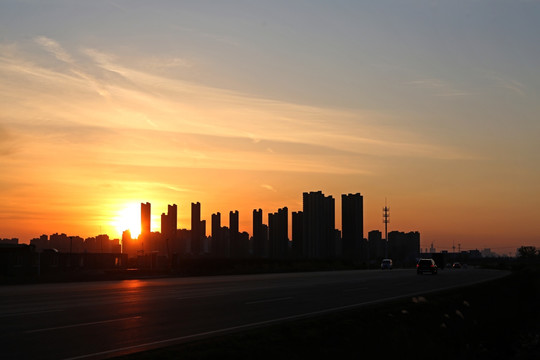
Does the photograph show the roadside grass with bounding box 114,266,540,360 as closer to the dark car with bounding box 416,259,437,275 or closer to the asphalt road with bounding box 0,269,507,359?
the asphalt road with bounding box 0,269,507,359

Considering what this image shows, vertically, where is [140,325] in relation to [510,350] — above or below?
above

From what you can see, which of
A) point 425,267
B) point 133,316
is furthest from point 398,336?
point 425,267

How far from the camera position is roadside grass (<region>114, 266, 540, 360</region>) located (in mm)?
13852

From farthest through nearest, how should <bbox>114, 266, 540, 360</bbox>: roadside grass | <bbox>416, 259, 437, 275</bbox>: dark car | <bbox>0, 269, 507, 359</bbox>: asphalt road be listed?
1. <bbox>416, 259, 437, 275</bbox>: dark car
2. <bbox>114, 266, 540, 360</bbox>: roadside grass
3. <bbox>0, 269, 507, 359</bbox>: asphalt road

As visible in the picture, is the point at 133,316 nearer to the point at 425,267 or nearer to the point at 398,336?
the point at 398,336

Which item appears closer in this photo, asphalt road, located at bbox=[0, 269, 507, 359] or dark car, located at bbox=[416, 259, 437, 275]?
asphalt road, located at bbox=[0, 269, 507, 359]

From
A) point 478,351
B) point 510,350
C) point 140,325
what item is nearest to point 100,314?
point 140,325

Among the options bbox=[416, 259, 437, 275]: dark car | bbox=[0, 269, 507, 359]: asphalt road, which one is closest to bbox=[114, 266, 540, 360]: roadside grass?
bbox=[0, 269, 507, 359]: asphalt road

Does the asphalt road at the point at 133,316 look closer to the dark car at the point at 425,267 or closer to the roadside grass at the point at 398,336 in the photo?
the roadside grass at the point at 398,336

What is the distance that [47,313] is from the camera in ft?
64.0

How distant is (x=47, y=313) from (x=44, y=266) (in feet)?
183

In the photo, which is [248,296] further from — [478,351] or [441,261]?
[441,261]

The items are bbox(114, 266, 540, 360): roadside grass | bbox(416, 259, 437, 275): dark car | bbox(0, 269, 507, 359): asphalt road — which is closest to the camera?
bbox(0, 269, 507, 359): asphalt road

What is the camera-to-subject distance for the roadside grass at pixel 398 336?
45.4 ft
